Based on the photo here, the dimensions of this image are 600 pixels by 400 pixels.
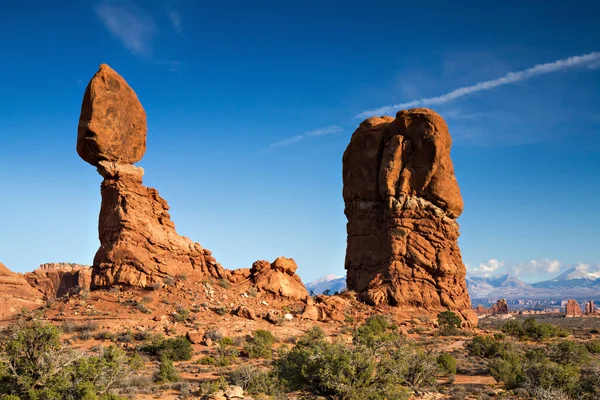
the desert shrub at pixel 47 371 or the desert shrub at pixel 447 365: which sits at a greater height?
the desert shrub at pixel 47 371

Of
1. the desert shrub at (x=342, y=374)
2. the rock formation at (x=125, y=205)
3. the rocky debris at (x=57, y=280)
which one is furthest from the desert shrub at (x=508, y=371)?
the rocky debris at (x=57, y=280)

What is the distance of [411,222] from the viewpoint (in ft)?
120

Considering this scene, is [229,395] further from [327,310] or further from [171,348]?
[327,310]

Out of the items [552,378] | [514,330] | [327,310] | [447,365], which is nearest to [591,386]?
[552,378]

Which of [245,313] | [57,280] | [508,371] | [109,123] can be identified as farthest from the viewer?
[57,280]

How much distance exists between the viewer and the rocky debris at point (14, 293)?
119ft

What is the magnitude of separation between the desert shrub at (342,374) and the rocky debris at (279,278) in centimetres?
1755

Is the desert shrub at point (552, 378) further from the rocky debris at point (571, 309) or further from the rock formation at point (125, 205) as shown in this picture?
the rocky debris at point (571, 309)

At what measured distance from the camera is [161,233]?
101ft

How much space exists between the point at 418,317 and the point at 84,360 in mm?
24253

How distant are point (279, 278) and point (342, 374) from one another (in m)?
19.7

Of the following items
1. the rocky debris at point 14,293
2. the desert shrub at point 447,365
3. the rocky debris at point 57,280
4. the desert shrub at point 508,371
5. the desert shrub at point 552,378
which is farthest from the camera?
the rocky debris at point 57,280

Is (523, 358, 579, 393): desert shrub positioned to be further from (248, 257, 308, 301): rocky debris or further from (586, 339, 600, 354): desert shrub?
(248, 257, 308, 301): rocky debris

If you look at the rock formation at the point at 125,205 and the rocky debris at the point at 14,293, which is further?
the rocky debris at the point at 14,293
